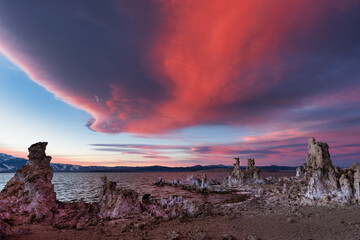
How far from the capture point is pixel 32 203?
19000 mm

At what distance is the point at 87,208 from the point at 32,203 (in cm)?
537

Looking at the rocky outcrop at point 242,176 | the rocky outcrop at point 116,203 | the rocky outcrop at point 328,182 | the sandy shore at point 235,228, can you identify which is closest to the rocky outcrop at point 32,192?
the sandy shore at point 235,228

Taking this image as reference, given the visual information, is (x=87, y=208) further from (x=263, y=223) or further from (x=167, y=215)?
(x=263, y=223)

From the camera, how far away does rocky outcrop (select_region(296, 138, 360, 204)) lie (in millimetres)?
23562

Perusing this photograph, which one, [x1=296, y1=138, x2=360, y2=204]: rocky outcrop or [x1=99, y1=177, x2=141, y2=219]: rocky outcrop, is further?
[x1=296, y1=138, x2=360, y2=204]: rocky outcrop

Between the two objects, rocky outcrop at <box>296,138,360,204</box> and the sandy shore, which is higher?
rocky outcrop at <box>296,138,360,204</box>

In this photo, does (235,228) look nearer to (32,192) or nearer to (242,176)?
(32,192)

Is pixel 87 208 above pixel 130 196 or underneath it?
underneath

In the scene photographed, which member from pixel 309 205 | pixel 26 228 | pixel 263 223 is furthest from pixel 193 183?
pixel 26 228

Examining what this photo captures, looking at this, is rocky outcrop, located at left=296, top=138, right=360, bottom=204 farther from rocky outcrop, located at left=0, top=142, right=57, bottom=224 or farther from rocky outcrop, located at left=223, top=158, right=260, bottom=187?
rocky outcrop, located at left=223, top=158, right=260, bottom=187

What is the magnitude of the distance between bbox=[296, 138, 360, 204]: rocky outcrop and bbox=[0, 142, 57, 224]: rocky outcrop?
30317mm

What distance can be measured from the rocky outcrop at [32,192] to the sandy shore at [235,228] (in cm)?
270

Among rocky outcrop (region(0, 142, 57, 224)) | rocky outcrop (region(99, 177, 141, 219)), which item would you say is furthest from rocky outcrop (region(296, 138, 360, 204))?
rocky outcrop (region(0, 142, 57, 224))

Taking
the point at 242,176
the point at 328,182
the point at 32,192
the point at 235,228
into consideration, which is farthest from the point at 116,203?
the point at 242,176
